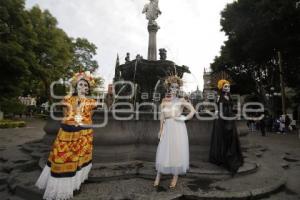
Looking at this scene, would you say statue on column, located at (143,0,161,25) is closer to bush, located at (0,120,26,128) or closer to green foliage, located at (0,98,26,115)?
→ bush, located at (0,120,26,128)

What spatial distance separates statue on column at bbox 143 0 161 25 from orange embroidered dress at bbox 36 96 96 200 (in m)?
11.4

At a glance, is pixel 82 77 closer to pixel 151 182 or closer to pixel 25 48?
pixel 151 182

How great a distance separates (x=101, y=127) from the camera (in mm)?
7242

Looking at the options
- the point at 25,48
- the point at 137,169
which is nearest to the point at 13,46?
the point at 25,48

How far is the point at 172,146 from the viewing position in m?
5.36

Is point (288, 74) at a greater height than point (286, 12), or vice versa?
point (286, 12)

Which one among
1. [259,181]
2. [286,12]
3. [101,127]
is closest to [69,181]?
[101,127]

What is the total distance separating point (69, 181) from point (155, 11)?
42.4 ft

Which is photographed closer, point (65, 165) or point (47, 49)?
point (65, 165)

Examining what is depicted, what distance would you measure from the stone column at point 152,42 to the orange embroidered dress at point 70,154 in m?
10.6

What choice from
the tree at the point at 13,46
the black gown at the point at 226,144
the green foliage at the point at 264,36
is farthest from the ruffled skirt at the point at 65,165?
the tree at the point at 13,46

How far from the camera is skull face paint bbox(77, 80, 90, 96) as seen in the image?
5.35 metres

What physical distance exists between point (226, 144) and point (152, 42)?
10367 mm

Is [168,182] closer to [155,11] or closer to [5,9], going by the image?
[155,11]
